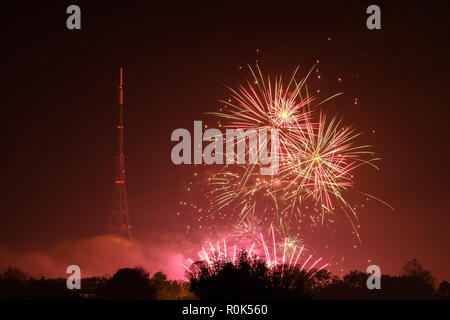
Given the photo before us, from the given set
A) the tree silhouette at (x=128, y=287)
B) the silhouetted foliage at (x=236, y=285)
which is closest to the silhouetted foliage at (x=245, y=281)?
the silhouetted foliage at (x=236, y=285)

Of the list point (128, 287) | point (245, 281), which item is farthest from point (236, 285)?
point (128, 287)

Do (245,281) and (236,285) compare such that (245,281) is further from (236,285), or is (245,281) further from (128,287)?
(128,287)

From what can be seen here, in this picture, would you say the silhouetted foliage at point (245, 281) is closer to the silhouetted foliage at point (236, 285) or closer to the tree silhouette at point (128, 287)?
the silhouetted foliage at point (236, 285)

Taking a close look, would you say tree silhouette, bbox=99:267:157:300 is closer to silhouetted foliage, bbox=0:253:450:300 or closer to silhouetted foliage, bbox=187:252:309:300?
silhouetted foliage, bbox=0:253:450:300

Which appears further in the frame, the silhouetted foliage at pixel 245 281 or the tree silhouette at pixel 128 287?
the tree silhouette at pixel 128 287

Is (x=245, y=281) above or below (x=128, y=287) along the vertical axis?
above

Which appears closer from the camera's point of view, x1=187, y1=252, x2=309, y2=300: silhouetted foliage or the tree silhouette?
x1=187, y1=252, x2=309, y2=300: silhouetted foliage

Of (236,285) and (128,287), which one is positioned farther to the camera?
(128,287)

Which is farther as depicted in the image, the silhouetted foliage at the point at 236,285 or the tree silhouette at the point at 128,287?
the tree silhouette at the point at 128,287

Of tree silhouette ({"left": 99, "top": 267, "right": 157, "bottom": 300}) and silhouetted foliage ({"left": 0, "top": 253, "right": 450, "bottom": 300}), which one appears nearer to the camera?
silhouetted foliage ({"left": 0, "top": 253, "right": 450, "bottom": 300})

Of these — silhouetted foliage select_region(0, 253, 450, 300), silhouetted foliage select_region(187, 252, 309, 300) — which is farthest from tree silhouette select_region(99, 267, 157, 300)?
silhouetted foliage select_region(187, 252, 309, 300)
